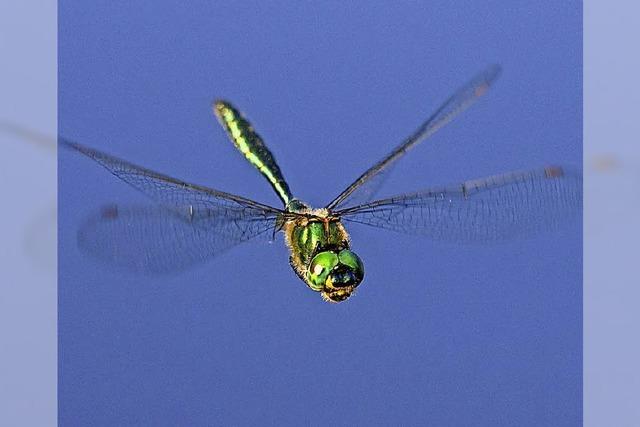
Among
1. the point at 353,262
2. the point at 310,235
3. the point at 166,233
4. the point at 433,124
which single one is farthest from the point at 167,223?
the point at 433,124

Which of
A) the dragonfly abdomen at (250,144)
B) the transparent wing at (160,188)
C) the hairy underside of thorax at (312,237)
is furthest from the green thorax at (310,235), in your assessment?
the dragonfly abdomen at (250,144)

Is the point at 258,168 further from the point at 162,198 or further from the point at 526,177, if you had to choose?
the point at 526,177

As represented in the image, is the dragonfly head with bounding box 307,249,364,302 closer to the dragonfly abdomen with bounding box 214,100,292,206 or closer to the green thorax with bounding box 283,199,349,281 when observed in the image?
the green thorax with bounding box 283,199,349,281

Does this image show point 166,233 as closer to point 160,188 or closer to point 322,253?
point 160,188

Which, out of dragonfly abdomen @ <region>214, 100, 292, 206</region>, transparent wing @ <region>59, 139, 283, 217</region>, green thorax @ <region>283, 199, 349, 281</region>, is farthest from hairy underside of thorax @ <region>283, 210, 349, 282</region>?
dragonfly abdomen @ <region>214, 100, 292, 206</region>

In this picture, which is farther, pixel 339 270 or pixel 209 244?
pixel 209 244

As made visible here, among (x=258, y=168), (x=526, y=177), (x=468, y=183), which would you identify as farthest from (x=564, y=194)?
(x=258, y=168)

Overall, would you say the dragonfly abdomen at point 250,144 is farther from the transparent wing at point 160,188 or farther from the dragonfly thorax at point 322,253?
the transparent wing at point 160,188
